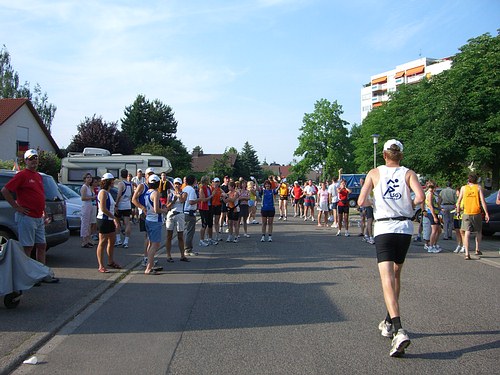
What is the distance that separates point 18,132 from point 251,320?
141 feet

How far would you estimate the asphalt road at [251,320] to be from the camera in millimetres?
4723


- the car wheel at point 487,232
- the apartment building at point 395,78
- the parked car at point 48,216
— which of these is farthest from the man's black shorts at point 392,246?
the apartment building at point 395,78

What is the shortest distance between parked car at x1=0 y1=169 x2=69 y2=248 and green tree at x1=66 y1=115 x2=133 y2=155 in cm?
4595

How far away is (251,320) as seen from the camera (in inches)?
245

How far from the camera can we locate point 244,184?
16.0 metres

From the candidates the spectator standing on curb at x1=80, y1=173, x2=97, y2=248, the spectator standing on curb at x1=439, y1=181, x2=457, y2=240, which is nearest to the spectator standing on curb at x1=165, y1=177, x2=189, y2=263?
the spectator standing on curb at x1=80, y1=173, x2=97, y2=248

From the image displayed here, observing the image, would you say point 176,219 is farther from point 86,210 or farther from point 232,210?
point 232,210

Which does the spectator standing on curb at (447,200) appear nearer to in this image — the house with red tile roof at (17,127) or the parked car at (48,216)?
the parked car at (48,216)

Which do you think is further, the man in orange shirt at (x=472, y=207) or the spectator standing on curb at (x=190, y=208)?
the spectator standing on curb at (x=190, y=208)

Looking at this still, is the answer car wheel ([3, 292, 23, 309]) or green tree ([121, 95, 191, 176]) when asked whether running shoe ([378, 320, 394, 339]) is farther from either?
green tree ([121, 95, 191, 176])


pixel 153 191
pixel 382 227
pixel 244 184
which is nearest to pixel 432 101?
pixel 244 184

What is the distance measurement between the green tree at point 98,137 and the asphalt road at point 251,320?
46.4 meters

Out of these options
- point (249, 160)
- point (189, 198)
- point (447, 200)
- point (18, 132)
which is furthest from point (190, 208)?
point (249, 160)

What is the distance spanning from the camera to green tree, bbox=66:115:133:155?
55344 mm
